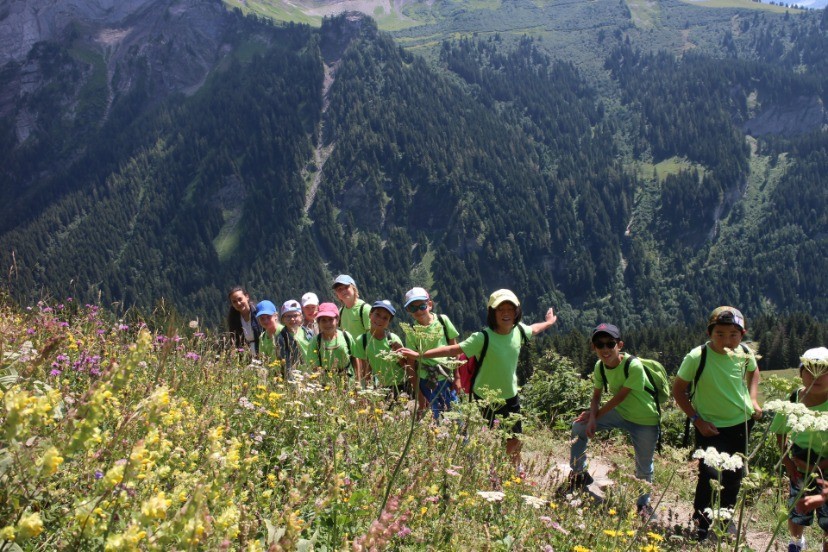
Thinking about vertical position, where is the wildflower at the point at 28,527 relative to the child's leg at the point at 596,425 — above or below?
above

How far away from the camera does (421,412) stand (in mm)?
4445

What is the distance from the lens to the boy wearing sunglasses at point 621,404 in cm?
635

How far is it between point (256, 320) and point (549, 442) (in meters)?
4.76

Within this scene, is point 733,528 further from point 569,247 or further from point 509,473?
point 569,247

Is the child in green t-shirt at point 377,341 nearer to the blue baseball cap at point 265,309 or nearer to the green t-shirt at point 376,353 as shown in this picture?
the green t-shirt at point 376,353

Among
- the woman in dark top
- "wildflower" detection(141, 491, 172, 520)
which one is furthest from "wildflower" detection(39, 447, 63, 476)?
the woman in dark top

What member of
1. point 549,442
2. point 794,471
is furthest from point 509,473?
point 549,442

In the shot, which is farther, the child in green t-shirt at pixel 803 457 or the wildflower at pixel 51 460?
the child in green t-shirt at pixel 803 457

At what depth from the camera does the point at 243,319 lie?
26.7 feet

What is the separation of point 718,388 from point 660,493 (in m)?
1.87

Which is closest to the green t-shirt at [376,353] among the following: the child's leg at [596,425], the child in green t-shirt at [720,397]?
the child's leg at [596,425]

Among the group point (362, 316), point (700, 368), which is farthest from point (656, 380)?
point (362, 316)

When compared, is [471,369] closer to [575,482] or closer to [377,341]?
[377,341]

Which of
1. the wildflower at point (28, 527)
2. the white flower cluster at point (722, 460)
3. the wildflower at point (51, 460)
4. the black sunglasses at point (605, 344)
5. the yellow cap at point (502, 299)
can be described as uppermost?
the wildflower at point (51, 460)
